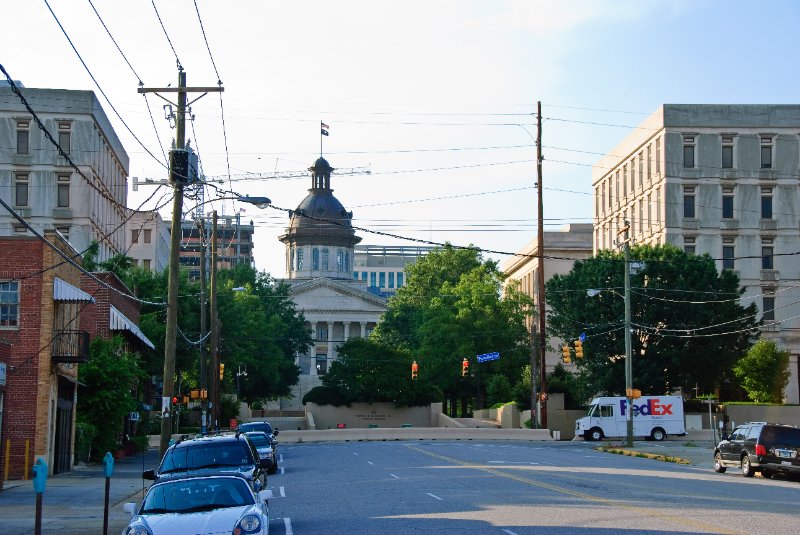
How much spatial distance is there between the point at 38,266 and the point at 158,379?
1200 inches

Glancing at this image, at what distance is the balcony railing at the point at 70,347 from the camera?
113 feet

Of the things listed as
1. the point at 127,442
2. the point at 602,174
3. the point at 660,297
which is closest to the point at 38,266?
the point at 127,442

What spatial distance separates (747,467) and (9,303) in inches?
830

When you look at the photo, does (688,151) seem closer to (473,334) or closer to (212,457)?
(473,334)

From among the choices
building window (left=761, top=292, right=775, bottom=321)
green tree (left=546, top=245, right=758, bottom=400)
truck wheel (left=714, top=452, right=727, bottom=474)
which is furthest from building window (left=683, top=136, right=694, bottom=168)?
truck wheel (left=714, top=452, right=727, bottom=474)

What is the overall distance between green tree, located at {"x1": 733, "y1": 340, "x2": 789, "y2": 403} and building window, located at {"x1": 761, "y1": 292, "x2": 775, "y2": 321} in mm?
4701

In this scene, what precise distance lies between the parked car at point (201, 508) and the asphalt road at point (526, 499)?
3.01 meters

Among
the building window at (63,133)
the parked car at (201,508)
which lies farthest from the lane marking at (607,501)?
the building window at (63,133)

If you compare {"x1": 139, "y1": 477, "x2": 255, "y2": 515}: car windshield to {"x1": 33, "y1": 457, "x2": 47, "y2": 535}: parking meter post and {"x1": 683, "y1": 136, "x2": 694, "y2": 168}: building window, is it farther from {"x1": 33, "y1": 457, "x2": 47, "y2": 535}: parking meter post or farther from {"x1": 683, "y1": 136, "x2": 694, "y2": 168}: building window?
{"x1": 683, "y1": 136, "x2": 694, "y2": 168}: building window

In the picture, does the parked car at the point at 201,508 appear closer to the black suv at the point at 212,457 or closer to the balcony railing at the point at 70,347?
the black suv at the point at 212,457

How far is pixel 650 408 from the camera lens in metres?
64.4

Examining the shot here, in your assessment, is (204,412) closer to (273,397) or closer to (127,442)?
(127,442)

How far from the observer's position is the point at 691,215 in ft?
270

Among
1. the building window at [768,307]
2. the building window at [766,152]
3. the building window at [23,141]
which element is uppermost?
the building window at [766,152]
